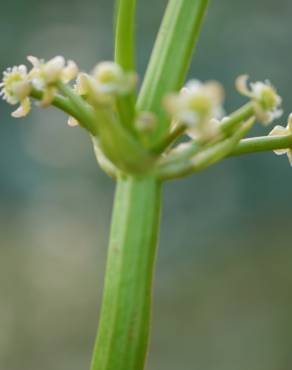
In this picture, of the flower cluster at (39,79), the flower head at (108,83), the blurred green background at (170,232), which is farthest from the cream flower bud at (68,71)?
the blurred green background at (170,232)

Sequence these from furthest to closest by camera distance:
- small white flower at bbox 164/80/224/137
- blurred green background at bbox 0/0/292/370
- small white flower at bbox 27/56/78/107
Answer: blurred green background at bbox 0/0/292/370, small white flower at bbox 27/56/78/107, small white flower at bbox 164/80/224/137

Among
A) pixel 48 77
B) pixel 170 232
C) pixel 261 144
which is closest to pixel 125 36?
pixel 48 77

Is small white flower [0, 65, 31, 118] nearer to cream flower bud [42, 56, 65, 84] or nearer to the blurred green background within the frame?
cream flower bud [42, 56, 65, 84]

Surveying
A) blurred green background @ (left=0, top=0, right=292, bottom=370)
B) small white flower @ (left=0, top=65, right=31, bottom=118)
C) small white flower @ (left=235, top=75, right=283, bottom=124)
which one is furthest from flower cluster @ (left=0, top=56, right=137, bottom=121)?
blurred green background @ (left=0, top=0, right=292, bottom=370)

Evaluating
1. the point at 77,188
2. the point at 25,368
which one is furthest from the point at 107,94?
the point at 77,188

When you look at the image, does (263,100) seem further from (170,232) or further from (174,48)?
(170,232)

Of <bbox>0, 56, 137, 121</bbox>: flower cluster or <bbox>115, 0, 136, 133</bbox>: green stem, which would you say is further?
<bbox>115, 0, 136, 133</bbox>: green stem

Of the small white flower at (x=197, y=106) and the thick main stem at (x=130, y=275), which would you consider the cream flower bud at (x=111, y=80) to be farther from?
the thick main stem at (x=130, y=275)
